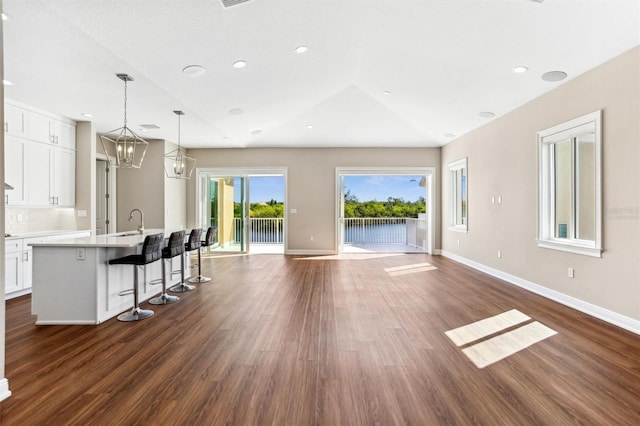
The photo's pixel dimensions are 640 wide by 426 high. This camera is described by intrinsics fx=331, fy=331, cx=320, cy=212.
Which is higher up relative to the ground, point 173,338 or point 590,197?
point 590,197

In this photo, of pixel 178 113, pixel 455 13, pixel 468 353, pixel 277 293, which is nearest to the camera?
pixel 468 353

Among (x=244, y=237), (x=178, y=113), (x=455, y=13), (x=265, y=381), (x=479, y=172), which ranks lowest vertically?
(x=265, y=381)

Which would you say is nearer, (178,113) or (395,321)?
(395,321)

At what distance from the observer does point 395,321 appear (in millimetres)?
3502

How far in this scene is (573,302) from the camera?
3.96 m

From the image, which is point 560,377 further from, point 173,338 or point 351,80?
point 351,80

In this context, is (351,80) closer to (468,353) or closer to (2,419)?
(468,353)

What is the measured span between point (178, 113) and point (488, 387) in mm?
5607

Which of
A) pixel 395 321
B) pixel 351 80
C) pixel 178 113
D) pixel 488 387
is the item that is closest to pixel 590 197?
pixel 395 321

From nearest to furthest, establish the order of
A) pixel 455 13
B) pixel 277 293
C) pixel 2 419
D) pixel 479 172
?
pixel 2 419 < pixel 455 13 < pixel 277 293 < pixel 479 172

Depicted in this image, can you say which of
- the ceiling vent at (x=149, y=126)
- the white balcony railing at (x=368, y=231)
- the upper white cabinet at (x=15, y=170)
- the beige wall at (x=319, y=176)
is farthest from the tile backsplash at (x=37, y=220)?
the white balcony railing at (x=368, y=231)

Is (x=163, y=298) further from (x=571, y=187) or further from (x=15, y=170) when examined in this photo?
(x=571, y=187)

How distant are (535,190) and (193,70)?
489cm

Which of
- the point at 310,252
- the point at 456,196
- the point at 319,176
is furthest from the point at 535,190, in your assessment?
the point at 310,252
